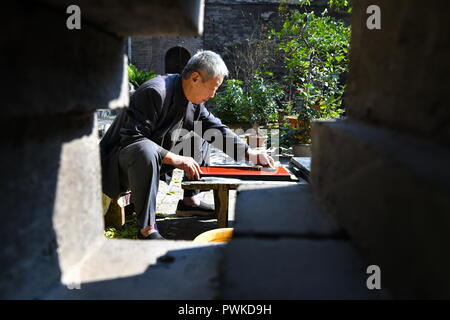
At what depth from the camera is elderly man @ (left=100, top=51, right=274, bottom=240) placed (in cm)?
289

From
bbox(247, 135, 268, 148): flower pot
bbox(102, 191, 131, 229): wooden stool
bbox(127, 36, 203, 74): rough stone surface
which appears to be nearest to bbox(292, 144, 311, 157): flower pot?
bbox(247, 135, 268, 148): flower pot

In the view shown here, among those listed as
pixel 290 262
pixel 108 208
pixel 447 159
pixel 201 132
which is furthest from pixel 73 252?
pixel 201 132

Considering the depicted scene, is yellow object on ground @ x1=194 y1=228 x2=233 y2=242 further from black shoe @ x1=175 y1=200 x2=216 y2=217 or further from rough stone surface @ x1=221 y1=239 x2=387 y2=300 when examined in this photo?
black shoe @ x1=175 y1=200 x2=216 y2=217

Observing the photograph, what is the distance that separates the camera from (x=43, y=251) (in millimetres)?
1050

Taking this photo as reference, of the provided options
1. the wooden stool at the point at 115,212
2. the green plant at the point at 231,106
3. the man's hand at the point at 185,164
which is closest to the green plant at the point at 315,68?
the green plant at the point at 231,106

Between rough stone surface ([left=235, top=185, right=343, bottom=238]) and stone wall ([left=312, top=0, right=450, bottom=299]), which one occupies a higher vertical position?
stone wall ([left=312, top=0, right=450, bottom=299])

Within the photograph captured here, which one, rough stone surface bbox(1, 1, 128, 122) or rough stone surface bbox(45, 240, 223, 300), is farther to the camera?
rough stone surface bbox(45, 240, 223, 300)

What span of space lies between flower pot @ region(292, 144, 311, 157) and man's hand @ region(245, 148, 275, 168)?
2.44 meters

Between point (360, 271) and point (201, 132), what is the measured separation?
10.1 ft

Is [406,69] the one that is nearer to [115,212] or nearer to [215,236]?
[215,236]

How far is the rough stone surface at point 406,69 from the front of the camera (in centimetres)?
81

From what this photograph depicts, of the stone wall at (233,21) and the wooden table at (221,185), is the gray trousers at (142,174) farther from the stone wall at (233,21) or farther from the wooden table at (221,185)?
the stone wall at (233,21)

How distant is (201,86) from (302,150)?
3.07 meters
